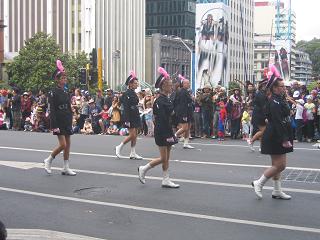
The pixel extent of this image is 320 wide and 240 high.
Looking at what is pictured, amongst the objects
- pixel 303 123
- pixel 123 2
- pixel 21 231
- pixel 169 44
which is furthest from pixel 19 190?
pixel 169 44

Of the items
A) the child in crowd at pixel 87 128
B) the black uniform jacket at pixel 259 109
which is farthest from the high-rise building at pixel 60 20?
the black uniform jacket at pixel 259 109

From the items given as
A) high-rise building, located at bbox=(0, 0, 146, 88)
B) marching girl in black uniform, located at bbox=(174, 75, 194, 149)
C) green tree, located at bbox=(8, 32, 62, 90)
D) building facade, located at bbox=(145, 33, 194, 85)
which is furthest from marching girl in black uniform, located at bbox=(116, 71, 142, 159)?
building facade, located at bbox=(145, 33, 194, 85)

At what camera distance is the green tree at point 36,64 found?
63.2 metres

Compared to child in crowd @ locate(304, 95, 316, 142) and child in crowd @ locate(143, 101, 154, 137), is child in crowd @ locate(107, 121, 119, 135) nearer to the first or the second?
child in crowd @ locate(143, 101, 154, 137)

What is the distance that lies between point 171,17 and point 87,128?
108m

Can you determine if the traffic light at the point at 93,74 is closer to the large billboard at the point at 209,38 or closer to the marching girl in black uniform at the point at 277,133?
the marching girl in black uniform at the point at 277,133

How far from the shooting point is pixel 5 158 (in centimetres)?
1367

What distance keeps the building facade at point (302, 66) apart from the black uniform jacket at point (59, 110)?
421 feet

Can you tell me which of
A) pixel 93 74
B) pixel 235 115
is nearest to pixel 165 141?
pixel 235 115

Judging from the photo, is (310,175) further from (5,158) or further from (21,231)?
(5,158)

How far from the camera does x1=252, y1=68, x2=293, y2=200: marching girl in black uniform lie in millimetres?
8352

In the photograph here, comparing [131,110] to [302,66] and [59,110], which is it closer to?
[59,110]

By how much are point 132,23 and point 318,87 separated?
83273 mm

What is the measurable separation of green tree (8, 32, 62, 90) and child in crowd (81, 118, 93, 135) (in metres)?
41.6
